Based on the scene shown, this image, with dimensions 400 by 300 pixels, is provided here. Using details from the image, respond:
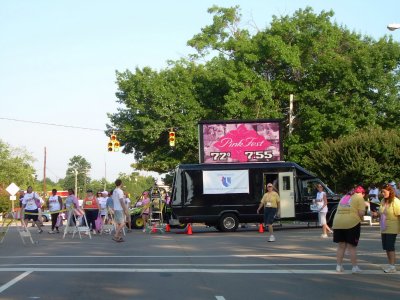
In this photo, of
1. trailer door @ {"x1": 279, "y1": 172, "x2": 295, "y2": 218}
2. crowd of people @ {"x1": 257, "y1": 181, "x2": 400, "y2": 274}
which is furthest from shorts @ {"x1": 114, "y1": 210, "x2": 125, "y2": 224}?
crowd of people @ {"x1": 257, "y1": 181, "x2": 400, "y2": 274}

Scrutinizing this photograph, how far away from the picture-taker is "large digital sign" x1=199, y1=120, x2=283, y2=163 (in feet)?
90.4

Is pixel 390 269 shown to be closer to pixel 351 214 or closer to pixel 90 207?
pixel 351 214

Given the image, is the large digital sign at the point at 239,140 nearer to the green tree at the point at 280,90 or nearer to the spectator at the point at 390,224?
the green tree at the point at 280,90

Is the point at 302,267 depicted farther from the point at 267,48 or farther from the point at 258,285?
the point at 267,48

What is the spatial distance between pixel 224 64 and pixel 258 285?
109 ft

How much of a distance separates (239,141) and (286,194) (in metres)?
3.83

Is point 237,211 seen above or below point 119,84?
below

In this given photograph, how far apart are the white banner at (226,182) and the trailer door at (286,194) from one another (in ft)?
4.62

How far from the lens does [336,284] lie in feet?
34.8

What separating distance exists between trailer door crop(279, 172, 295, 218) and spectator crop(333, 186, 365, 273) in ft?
41.6

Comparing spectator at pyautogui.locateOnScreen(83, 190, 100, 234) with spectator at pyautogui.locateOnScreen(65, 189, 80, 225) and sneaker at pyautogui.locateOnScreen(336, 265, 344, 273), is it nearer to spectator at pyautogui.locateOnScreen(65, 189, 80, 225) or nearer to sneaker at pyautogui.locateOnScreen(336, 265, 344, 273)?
spectator at pyautogui.locateOnScreen(65, 189, 80, 225)

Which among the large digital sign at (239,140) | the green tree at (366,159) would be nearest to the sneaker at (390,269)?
the large digital sign at (239,140)

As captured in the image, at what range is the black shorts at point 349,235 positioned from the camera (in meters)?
11.8

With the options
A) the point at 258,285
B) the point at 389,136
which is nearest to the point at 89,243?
the point at 258,285
